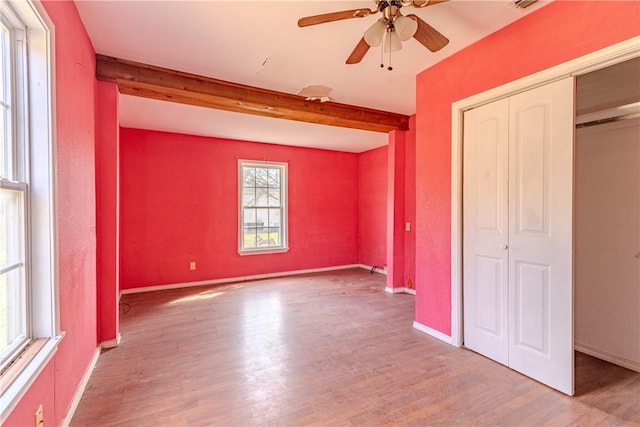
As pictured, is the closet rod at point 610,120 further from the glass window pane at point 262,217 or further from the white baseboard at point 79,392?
the glass window pane at point 262,217

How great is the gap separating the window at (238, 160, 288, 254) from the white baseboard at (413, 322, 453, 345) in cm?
318

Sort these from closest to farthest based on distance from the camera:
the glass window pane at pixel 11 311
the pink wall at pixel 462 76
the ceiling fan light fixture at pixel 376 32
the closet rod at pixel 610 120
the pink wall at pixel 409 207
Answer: the glass window pane at pixel 11 311
the ceiling fan light fixture at pixel 376 32
the pink wall at pixel 462 76
the closet rod at pixel 610 120
the pink wall at pixel 409 207

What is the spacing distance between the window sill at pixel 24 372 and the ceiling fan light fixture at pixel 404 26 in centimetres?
234

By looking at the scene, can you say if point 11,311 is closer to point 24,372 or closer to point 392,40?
point 24,372

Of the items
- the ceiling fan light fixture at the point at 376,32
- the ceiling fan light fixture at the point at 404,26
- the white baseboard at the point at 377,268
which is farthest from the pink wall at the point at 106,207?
the white baseboard at the point at 377,268

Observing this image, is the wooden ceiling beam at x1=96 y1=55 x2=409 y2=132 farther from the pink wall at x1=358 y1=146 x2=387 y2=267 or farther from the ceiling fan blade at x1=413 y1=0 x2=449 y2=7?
the ceiling fan blade at x1=413 y1=0 x2=449 y2=7

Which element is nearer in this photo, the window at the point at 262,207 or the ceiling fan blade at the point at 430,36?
the ceiling fan blade at the point at 430,36

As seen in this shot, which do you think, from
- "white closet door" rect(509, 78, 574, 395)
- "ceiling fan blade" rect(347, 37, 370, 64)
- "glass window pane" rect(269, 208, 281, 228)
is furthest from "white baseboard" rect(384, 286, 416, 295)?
"ceiling fan blade" rect(347, 37, 370, 64)

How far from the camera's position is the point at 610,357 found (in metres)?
2.42

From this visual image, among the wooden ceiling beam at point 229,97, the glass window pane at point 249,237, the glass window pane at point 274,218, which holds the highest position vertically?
the wooden ceiling beam at point 229,97

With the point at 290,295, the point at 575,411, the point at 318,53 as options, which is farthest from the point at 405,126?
the point at 575,411

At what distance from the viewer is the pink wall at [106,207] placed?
104 inches

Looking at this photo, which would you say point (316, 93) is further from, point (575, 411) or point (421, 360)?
point (575, 411)

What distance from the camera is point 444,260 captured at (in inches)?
111
